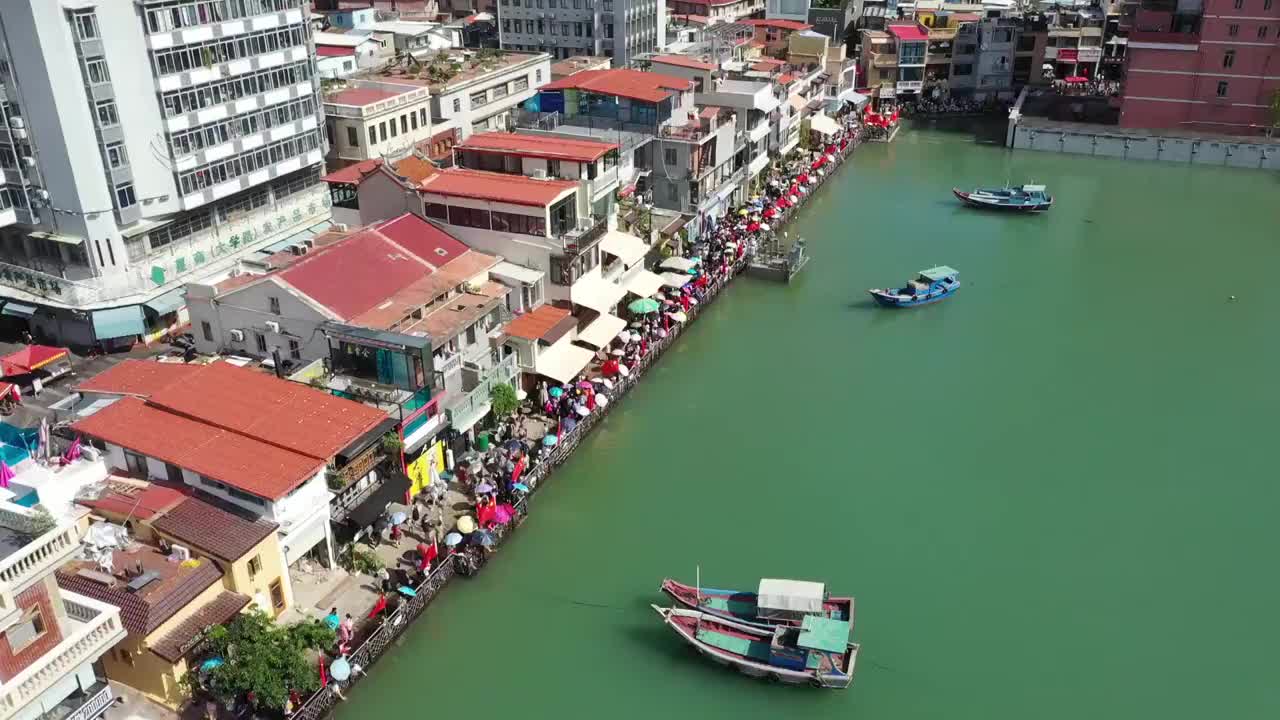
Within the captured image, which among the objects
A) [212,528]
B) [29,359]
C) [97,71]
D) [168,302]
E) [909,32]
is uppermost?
[97,71]

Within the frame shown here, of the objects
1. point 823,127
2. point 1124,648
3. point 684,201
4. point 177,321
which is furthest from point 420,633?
point 823,127

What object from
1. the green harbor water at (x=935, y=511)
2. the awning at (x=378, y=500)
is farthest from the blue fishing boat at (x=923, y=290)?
the awning at (x=378, y=500)

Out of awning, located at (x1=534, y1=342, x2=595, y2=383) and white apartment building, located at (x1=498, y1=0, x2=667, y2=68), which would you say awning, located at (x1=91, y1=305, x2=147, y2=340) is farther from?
white apartment building, located at (x1=498, y1=0, x2=667, y2=68)

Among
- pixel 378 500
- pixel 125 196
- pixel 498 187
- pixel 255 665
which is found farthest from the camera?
pixel 125 196

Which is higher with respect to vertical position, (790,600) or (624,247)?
(624,247)

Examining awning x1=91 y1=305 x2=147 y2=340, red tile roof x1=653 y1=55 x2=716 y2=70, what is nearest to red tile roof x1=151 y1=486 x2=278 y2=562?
awning x1=91 y1=305 x2=147 y2=340

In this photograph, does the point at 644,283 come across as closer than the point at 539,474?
No

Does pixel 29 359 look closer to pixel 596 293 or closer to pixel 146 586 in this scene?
pixel 146 586

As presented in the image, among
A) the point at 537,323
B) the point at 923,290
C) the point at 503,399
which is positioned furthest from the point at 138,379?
the point at 923,290
